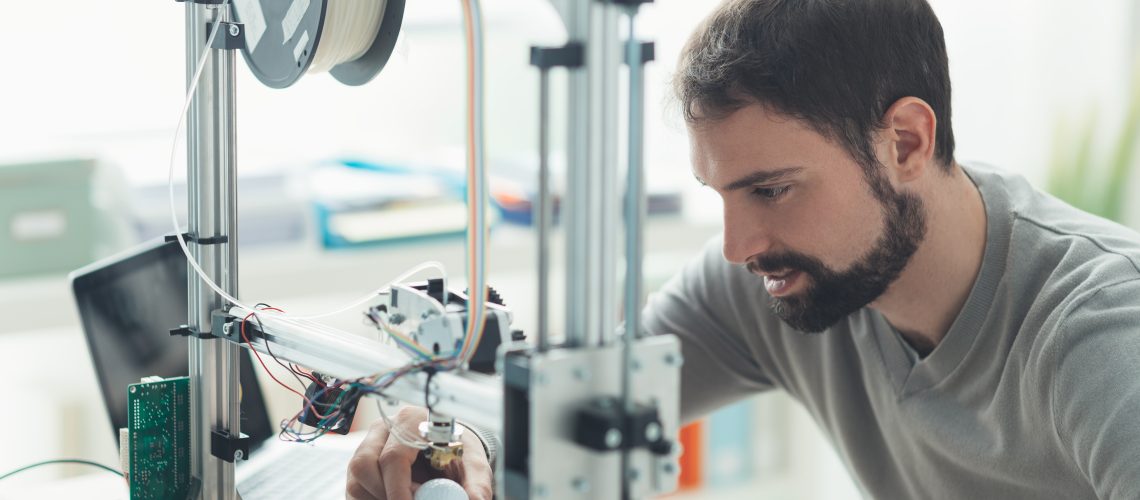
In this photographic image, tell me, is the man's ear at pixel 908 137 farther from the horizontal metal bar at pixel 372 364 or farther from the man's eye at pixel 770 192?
the horizontal metal bar at pixel 372 364

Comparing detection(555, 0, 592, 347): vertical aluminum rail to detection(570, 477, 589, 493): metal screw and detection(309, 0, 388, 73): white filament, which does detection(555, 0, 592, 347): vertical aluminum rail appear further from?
detection(309, 0, 388, 73): white filament

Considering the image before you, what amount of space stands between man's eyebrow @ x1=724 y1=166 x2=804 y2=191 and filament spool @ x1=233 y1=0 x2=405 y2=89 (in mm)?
412

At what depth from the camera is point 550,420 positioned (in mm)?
796

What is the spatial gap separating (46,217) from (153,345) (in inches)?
29.7

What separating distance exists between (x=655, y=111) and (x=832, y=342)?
114 centimetres

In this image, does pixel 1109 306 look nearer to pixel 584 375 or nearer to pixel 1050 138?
pixel 584 375

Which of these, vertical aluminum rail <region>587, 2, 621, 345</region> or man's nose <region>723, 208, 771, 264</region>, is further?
man's nose <region>723, 208, 771, 264</region>

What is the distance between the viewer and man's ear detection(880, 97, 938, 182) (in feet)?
4.35

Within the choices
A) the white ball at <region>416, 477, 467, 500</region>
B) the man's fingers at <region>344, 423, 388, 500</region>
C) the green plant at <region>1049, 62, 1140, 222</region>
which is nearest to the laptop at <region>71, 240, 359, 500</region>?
the man's fingers at <region>344, 423, 388, 500</region>

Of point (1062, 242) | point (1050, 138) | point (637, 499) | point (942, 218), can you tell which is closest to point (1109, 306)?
point (1062, 242)

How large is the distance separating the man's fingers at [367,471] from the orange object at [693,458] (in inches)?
60.2

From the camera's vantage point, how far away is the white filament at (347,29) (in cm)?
103

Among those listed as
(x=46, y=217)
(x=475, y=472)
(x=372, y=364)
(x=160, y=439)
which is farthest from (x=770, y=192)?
(x=46, y=217)

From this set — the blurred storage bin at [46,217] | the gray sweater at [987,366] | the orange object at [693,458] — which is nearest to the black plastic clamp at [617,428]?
the gray sweater at [987,366]
